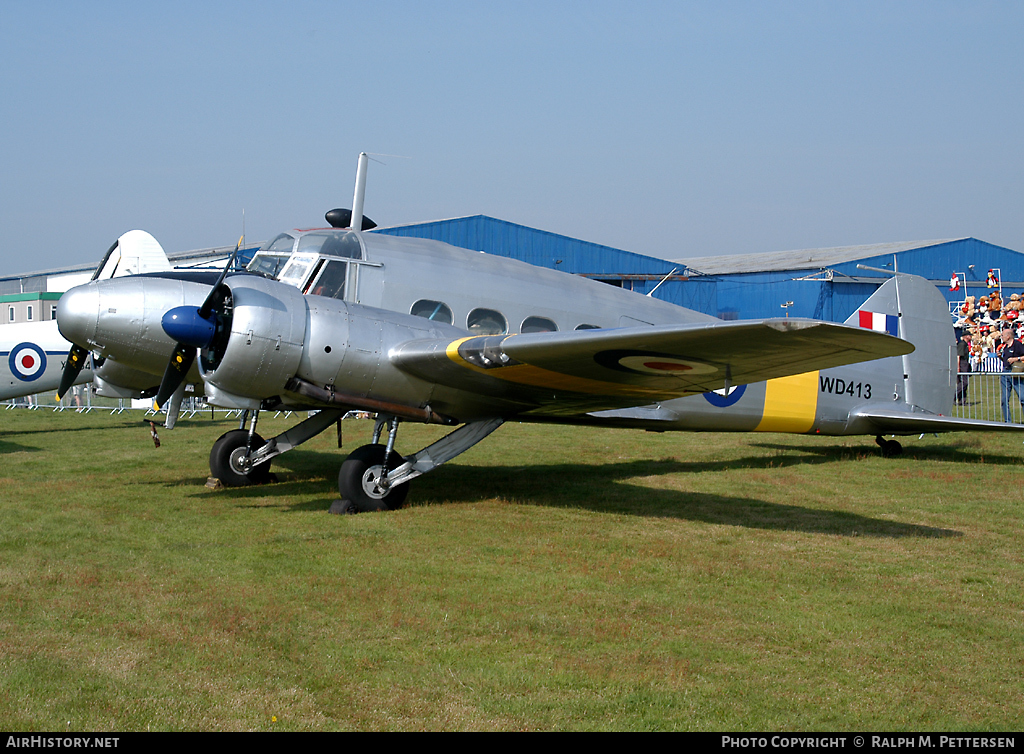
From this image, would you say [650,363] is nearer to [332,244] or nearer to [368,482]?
[368,482]

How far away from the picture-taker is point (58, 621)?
4.75 m

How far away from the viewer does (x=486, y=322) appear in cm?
926

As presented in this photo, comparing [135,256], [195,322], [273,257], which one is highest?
[135,256]

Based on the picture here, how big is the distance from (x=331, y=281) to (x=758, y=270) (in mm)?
32816

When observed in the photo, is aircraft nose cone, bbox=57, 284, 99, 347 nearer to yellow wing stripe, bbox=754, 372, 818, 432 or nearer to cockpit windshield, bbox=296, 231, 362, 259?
cockpit windshield, bbox=296, 231, 362, 259

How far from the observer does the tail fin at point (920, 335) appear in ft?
40.3

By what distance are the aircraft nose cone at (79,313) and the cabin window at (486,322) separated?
12.0ft

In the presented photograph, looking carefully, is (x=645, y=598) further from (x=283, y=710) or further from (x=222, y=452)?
(x=222, y=452)

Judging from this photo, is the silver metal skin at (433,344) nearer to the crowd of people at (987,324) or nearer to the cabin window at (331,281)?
the cabin window at (331,281)

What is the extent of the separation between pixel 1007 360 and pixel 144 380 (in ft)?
59.3

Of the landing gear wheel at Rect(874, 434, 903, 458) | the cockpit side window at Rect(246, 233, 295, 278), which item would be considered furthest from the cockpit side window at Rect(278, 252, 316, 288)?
the landing gear wheel at Rect(874, 434, 903, 458)

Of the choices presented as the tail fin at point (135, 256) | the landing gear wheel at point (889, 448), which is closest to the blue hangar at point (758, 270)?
the tail fin at point (135, 256)

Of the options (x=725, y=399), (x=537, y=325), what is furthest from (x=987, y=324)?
(x=537, y=325)
